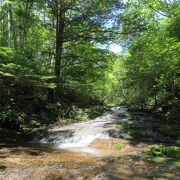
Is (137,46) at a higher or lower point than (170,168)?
higher

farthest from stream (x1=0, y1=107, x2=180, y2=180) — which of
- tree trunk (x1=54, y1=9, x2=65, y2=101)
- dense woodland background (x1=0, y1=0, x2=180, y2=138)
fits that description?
tree trunk (x1=54, y1=9, x2=65, y2=101)

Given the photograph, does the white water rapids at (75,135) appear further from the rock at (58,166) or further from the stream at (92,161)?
the rock at (58,166)

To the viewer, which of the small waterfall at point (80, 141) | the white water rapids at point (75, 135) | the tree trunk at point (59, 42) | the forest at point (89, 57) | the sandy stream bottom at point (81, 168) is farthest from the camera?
the tree trunk at point (59, 42)

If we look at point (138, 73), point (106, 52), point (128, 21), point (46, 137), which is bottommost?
point (46, 137)

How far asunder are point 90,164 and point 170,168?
2020mm

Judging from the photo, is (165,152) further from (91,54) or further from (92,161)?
(91,54)

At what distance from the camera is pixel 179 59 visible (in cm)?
1567

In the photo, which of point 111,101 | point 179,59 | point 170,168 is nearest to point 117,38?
point 179,59

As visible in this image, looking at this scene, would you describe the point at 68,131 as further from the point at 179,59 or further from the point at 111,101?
the point at 111,101

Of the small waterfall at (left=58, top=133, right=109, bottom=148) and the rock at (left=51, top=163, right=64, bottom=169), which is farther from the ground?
the rock at (left=51, top=163, right=64, bottom=169)

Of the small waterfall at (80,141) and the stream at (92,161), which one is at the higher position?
the stream at (92,161)

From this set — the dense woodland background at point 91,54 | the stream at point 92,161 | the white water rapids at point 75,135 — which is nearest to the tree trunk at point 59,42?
the dense woodland background at point 91,54

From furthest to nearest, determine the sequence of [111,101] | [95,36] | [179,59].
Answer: [111,101]
[95,36]
[179,59]

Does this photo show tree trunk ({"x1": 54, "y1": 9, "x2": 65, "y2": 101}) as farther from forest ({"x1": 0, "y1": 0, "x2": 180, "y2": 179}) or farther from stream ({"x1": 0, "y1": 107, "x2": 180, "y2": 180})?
stream ({"x1": 0, "y1": 107, "x2": 180, "y2": 180})
